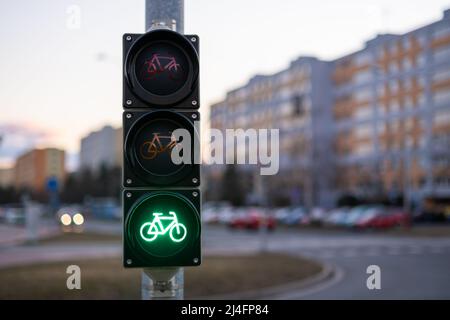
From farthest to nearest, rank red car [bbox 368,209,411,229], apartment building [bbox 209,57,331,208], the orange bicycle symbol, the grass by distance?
apartment building [bbox 209,57,331,208], red car [bbox 368,209,411,229], the grass, the orange bicycle symbol

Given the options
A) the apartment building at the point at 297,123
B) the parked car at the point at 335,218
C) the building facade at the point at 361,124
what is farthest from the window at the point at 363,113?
the parked car at the point at 335,218

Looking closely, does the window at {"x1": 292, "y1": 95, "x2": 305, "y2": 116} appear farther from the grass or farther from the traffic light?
the traffic light

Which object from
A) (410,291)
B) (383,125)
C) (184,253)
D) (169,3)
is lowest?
(410,291)

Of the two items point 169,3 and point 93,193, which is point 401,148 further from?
point 169,3

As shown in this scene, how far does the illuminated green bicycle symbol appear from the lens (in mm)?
2770

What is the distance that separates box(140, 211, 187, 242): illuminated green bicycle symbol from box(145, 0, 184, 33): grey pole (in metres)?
0.97

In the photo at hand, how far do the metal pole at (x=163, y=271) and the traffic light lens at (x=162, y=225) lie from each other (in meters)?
0.12

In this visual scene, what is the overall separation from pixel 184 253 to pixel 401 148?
2181 inches

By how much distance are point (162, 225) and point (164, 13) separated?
110 cm

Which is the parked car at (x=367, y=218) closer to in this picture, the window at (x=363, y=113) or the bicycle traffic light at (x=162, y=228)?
the window at (x=363, y=113)

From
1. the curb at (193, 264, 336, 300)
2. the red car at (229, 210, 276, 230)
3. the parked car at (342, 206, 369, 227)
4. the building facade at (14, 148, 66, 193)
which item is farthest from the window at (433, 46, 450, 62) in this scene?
the curb at (193, 264, 336, 300)

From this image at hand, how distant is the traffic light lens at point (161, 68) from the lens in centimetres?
289
